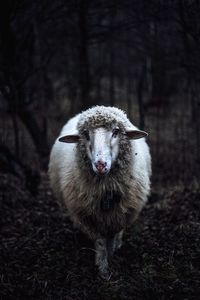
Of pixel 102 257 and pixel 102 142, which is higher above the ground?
pixel 102 142

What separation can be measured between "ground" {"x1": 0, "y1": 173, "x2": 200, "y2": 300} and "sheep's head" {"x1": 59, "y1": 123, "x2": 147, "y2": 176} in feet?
3.19

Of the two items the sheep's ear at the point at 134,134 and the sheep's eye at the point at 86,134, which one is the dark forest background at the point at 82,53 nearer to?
the sheep's ear at the point at 134,134

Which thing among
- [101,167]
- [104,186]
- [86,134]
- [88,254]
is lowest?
[88,254]

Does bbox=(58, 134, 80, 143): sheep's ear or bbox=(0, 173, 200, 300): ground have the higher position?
bbox=(58, 134, 80, 143): sheep's ear

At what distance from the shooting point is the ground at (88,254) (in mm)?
3539

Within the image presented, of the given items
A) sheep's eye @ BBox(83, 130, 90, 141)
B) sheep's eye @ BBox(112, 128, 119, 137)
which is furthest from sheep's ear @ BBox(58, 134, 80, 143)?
sheep's eye @ BBox(112, 128, 119, 137)

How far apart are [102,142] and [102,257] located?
118cm

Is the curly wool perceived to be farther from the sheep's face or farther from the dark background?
the dark background

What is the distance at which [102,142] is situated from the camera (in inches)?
157

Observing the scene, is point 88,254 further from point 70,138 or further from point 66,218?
point 66,218

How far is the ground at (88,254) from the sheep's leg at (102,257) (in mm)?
77

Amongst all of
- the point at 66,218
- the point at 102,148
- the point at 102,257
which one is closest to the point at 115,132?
the point at 102,148

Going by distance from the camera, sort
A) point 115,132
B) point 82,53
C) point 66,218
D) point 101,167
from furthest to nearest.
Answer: point 82,53
point 66,218
point 115,132
point 101,167

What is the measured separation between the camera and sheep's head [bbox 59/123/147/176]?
12.6 ft
